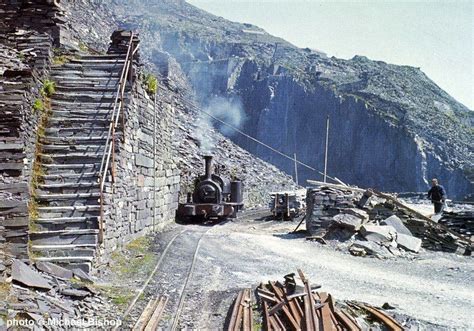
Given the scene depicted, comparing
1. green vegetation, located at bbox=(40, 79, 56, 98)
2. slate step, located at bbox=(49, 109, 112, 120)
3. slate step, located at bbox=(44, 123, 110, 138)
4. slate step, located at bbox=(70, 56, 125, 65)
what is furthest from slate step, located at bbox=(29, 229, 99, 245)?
slate step, located at bbox=(70, 56, 125, 65)

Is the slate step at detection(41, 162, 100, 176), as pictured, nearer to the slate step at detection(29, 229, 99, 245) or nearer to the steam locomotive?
the slate step at detection(29, 229, 99, 245)

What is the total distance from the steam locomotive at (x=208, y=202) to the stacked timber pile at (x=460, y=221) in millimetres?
8048

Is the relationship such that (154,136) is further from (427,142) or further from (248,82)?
(248,82)

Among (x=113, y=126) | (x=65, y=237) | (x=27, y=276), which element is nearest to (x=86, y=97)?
(x=113, y=126)

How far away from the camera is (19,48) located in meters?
11.3

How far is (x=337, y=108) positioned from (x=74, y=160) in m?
54.5

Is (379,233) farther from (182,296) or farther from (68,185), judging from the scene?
(68,185)

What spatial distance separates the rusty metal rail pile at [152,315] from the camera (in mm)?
5857

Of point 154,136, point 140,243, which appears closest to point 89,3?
point 154,136

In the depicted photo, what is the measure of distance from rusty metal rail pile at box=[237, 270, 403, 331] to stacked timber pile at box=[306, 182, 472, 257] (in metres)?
5.10

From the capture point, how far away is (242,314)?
6.37 meters

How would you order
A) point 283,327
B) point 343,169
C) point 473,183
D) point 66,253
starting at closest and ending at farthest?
point 283,327 < point 66,253 < point 473,183 < point 343,169

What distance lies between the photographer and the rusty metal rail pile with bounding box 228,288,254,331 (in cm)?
592

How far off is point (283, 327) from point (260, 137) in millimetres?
61020
